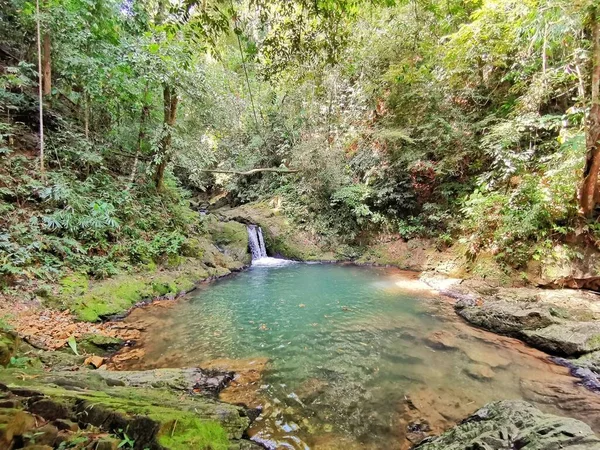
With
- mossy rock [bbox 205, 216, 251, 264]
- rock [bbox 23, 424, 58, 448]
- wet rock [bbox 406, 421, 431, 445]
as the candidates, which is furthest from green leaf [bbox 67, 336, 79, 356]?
mossy rock [bbox 205, 216, 251, 264]

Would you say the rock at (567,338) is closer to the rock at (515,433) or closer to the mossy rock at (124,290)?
the rock at (515,433)

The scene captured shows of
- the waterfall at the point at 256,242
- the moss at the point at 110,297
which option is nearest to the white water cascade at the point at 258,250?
the waterfall at the point at 256,242

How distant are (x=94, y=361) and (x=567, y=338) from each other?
6901 millimetres

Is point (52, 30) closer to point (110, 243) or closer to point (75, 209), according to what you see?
point (75, 209)

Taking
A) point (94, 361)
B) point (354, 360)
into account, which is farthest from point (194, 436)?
point (354, 360)

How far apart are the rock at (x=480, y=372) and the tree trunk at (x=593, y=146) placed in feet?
15.6

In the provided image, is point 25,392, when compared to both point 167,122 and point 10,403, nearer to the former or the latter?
point 10,403

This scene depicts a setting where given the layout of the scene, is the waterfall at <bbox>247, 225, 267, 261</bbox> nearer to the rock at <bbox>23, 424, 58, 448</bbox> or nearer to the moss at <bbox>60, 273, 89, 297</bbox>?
the moss at <bbox>60, 273, 89, 297</bbox>

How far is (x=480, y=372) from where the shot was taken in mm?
4129

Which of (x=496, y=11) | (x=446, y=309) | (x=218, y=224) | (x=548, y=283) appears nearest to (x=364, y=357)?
(x=446, y=309)

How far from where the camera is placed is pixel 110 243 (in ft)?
23.3

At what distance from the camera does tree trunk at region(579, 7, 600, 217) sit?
5539mm

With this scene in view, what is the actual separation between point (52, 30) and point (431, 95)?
10695 millimetres

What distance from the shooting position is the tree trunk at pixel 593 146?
5.54 meters
